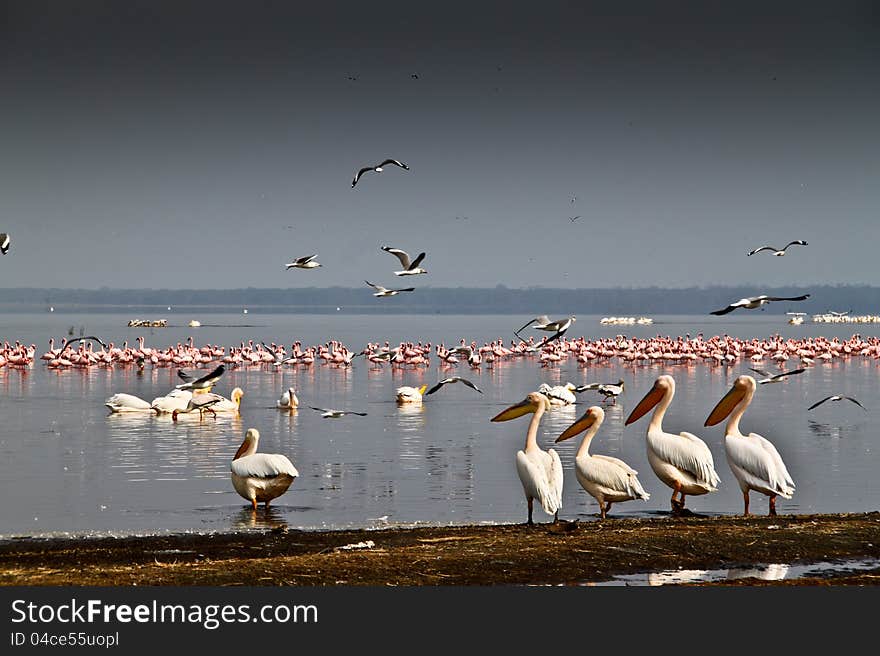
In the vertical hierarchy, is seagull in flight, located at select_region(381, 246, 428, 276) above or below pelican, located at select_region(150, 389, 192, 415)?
above

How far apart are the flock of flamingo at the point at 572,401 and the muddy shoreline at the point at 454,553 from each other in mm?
509

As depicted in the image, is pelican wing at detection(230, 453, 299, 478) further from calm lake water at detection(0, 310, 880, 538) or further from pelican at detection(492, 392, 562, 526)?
pelican at detection(492, 392, 562, 526)

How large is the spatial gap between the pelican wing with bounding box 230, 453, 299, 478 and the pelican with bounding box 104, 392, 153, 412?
10.5 m

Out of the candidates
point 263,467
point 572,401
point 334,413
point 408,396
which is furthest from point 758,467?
point 408,396

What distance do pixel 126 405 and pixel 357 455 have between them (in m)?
7.02

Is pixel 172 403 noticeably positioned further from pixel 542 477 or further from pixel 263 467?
pixel 542 477

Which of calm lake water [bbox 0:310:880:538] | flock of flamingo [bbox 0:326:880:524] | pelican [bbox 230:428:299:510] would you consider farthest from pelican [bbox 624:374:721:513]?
pelican [bbox 230:428:299:510]

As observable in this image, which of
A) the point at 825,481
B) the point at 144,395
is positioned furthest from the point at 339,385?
the point at 825,481

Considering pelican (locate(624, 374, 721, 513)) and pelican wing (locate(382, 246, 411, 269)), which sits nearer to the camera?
pelican (locate(624, 374, 721, 513))

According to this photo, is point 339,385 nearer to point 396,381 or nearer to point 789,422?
point 396,381

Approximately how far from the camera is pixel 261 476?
12.1 m

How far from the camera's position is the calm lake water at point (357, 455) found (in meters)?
12.3

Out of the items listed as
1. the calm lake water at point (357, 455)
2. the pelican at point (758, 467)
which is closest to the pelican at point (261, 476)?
the calm lake water at point (357, 455)

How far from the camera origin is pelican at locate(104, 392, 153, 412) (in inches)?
871
